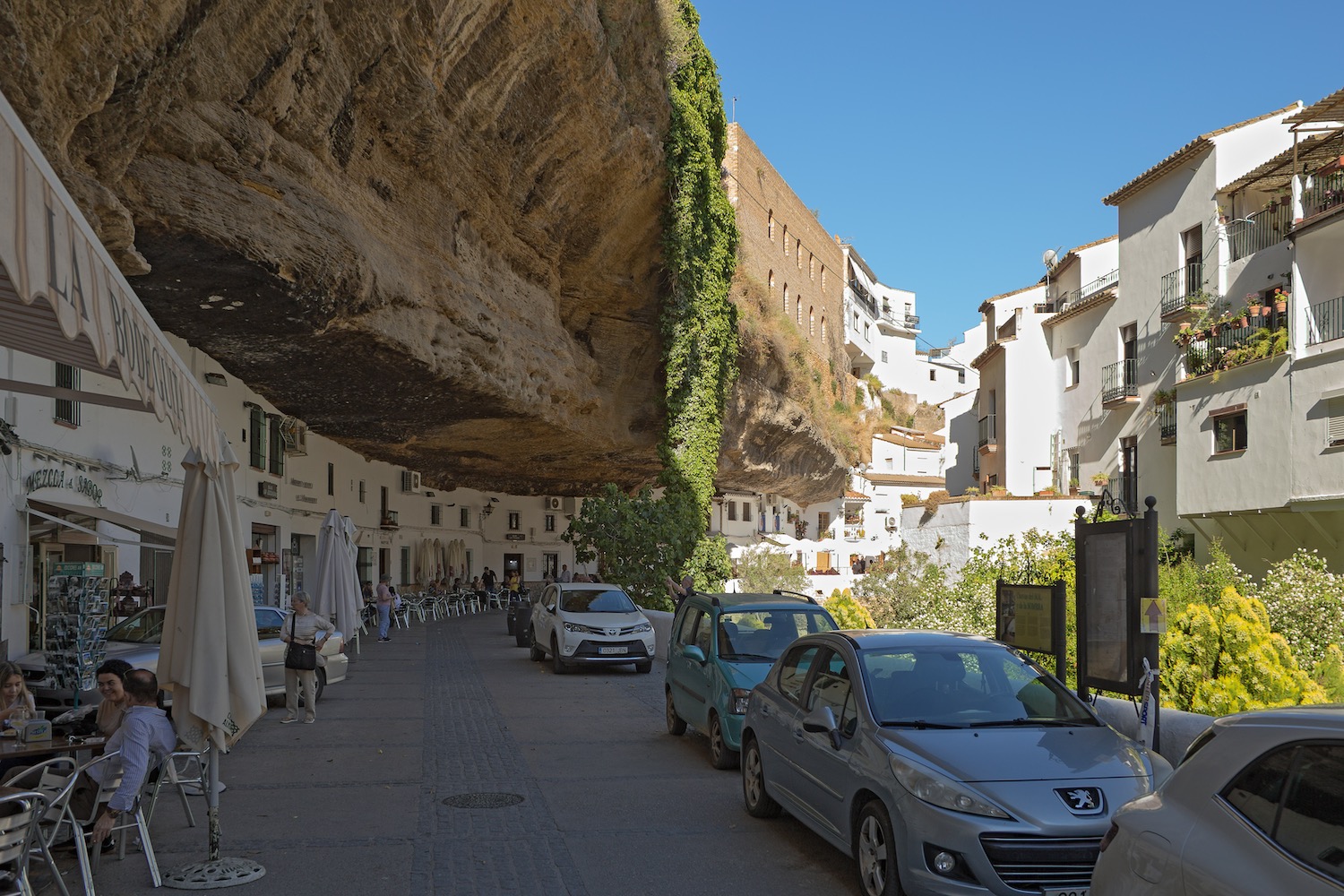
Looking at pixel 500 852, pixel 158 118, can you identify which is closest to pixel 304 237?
pixel 158 118

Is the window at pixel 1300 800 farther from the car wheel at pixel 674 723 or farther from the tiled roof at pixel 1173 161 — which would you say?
the tiled roof at pixel 1173 161

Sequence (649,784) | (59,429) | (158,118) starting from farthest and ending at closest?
1. (59,429)
2. (158,118)
3. (649,784)

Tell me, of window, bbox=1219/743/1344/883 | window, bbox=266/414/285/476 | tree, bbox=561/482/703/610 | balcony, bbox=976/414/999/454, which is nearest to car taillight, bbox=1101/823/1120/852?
window, bbox=1219/743/1344/883

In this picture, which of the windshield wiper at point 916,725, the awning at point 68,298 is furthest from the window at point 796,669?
the awning at point 68,298

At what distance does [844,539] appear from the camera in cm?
6109

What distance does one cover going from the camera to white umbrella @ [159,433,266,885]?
22.0ft

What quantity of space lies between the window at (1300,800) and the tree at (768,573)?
82.2 feet

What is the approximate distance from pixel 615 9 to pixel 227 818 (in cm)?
2003

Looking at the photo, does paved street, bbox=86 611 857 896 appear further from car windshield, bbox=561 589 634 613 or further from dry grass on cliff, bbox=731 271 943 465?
dry grass on cliff, bbox=731 271 943 465

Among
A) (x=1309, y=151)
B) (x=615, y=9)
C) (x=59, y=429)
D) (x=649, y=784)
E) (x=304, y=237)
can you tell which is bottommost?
(x=649, y=784)

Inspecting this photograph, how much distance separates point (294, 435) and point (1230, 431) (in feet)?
75.5

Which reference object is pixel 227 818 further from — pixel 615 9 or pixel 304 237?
pixel 615 9

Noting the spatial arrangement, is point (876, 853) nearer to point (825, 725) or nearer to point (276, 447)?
point (825, 725)

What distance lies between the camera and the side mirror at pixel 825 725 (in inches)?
257
